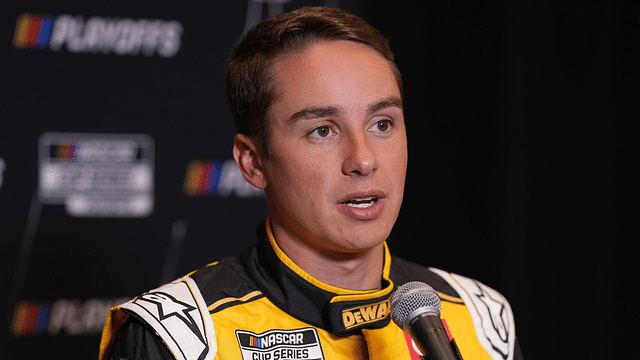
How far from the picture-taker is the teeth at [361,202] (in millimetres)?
1145

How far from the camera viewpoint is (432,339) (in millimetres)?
794

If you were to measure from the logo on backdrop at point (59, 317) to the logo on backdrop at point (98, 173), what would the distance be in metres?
0.28

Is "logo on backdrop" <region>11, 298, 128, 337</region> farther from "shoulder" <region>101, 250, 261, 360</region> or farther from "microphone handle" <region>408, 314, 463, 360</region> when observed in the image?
"microphone handle" <region>408, 314, 463, 360</region>

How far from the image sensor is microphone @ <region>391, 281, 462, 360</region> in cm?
79

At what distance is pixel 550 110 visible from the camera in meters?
2.18

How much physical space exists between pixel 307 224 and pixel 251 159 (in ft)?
0.71

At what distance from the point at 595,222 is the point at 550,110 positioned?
0.41m

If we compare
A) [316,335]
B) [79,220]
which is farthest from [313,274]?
[79,220]

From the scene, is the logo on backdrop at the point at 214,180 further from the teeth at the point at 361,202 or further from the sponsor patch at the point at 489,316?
the teeth at the point at 361,202

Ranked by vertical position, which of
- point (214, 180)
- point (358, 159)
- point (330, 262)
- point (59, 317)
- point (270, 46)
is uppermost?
point (270, 46)

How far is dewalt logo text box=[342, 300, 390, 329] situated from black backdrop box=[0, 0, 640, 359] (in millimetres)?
1050

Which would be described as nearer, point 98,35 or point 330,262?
point 330,262

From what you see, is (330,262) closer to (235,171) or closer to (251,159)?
(251,159)

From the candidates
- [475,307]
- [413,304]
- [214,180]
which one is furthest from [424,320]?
[214,180]
